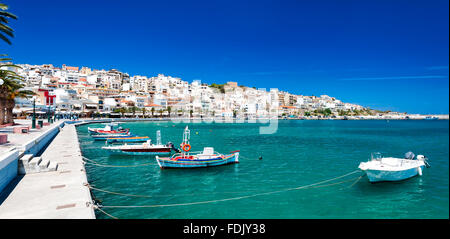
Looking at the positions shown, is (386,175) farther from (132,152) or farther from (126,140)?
(126,140)

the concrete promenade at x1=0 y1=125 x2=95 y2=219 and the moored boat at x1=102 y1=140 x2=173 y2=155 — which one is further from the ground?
the concrete promenade at x1=0 y1=125 x2=95 y2=219

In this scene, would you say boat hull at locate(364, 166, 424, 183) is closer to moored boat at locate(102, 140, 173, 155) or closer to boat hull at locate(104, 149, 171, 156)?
moored boat at locate(102, 140, 173, 155)

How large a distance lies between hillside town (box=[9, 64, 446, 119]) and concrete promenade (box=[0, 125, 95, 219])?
54516 mm

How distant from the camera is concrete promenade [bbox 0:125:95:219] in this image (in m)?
7.72

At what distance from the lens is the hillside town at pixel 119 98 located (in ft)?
287

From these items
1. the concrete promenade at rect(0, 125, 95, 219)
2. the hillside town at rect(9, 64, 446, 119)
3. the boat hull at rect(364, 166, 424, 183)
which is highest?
the hillside town at rect(9, 64, 446, 119)

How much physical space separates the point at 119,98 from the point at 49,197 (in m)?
112

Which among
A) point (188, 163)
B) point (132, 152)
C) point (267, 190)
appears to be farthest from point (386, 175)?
point (132, 152)

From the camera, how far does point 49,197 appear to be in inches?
356

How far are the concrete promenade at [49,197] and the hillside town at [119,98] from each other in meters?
54.5

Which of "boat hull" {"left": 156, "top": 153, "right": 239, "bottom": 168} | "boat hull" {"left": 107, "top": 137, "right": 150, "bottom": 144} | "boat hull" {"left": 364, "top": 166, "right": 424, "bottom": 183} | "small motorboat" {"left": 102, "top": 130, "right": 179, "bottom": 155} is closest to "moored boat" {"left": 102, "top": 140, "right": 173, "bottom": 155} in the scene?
"small motorboat" {"left": 102, "top": 130, "right": 179, "bottom": 155}

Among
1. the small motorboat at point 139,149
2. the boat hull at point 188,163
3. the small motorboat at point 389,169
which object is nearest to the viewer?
the small motorboat at point 389,169

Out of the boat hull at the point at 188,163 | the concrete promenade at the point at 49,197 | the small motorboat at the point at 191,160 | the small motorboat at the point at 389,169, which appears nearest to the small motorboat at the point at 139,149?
the small motorboat at the point at 191,160

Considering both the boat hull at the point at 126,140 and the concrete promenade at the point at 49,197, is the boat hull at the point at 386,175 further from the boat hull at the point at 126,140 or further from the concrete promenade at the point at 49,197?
the boat hull at the point at 126,140
